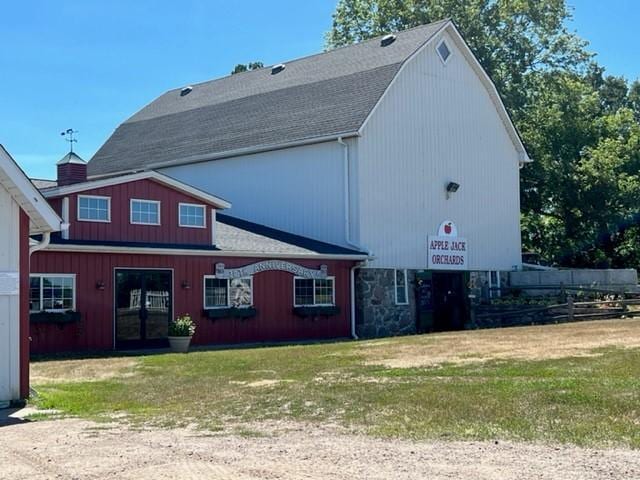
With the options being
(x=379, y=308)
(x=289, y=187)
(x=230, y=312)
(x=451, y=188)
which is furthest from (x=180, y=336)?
(x=451, y=188)

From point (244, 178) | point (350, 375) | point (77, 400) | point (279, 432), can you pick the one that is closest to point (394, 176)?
point (244, 178)

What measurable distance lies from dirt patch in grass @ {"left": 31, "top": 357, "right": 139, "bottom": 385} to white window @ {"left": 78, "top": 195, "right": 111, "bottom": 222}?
418cm

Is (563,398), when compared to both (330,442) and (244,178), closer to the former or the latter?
(330,442)

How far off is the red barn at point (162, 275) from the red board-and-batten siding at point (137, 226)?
0.03 m

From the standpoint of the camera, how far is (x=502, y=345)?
18.0 metres

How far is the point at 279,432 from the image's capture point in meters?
8.95

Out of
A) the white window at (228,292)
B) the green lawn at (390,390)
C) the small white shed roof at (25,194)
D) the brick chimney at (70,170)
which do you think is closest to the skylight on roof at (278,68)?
the brick chimney at (70,170)

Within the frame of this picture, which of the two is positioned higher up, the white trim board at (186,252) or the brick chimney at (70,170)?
the brick chimney at (70,170)

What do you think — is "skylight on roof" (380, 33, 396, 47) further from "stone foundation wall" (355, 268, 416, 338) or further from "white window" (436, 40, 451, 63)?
"stone foundation wall" (355, 268, 416, 338)

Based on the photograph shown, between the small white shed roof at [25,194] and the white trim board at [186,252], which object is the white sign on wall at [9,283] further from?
the white trim board at [186,252]

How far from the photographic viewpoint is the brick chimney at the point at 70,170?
24297mm

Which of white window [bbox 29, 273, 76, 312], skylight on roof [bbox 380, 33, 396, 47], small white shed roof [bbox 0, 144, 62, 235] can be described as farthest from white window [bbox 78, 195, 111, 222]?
skylight on roof [bbox 380, 33, 396, 47]

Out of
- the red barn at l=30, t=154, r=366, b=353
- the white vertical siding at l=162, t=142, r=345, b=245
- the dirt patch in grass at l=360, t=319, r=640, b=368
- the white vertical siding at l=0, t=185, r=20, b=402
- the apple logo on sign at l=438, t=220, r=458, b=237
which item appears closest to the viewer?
the white vertical siding at l=0, t=185, r=20, b=402

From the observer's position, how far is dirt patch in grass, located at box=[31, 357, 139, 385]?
14445 millimetres
